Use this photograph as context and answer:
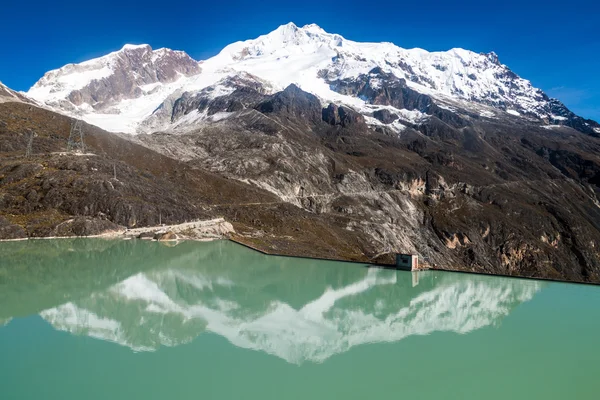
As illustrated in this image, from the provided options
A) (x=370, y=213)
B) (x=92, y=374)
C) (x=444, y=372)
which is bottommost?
(x=92, y=374)

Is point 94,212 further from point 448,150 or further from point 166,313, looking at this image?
point 448,150

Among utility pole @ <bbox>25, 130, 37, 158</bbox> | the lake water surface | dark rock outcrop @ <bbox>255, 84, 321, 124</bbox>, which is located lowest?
the lake water surface

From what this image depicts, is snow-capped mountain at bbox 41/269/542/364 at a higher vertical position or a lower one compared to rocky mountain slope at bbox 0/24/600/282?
lower

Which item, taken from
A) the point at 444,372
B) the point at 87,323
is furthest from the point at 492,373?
the point at 87,323

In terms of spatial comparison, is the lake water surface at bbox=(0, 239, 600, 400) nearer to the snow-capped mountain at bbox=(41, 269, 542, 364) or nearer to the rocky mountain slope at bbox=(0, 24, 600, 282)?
the snow-capped mountain at bbox=(41, 269, 542, 364)

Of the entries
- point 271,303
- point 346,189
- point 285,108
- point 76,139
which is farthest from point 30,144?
point 285,108

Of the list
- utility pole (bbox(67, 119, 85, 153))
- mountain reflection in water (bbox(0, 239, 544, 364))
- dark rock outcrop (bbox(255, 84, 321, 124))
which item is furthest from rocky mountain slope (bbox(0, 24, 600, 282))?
mountain reflection in water (bbox(0, 239, 544, 364))

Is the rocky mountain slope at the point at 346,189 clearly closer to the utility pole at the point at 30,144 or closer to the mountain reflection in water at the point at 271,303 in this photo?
the utility pole at the point at 30,144
